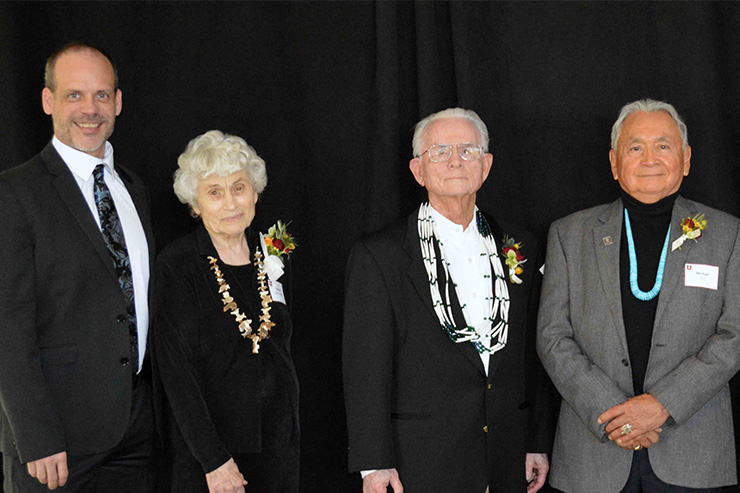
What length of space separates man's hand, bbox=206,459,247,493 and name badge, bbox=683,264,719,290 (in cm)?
176

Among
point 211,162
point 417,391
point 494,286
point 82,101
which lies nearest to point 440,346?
point 417,391

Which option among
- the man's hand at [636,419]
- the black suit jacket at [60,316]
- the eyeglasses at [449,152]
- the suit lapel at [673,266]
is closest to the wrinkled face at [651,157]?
the suit lapel at [673,266]

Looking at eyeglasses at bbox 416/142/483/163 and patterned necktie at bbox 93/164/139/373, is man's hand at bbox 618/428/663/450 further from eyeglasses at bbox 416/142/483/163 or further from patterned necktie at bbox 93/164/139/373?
patterned necktie at bbox 93/164/139/373

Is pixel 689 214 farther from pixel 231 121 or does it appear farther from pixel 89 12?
pixel 89 12

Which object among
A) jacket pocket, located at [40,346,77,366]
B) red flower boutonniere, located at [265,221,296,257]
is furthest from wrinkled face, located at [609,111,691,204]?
jacket pocket, located at [40,346,77,366]

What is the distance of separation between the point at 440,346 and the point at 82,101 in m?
1.60

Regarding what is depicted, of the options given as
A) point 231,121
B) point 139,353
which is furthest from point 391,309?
point 231,121

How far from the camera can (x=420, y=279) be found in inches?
102

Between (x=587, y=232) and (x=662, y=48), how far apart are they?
49.1 inches

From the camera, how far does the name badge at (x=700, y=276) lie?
8.48 ft

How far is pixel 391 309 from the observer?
259 centimetres

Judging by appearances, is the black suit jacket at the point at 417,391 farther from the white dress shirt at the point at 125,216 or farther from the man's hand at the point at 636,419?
the white dress shirt at the point at 125,216

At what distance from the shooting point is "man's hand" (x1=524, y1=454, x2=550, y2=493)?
2.82 metres

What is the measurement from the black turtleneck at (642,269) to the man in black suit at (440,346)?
1.24ft
